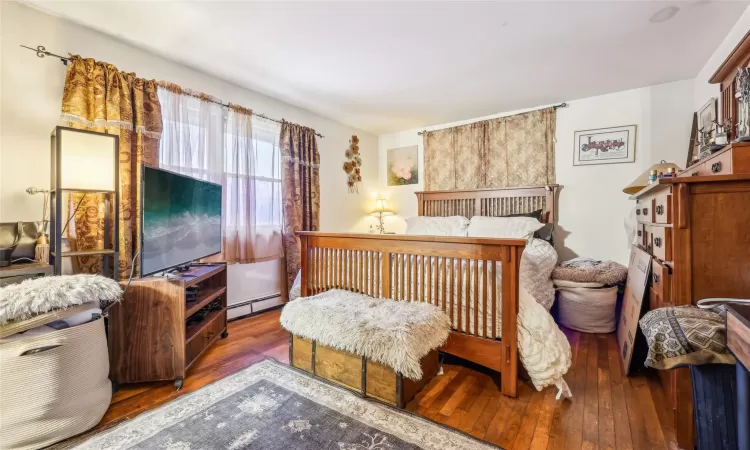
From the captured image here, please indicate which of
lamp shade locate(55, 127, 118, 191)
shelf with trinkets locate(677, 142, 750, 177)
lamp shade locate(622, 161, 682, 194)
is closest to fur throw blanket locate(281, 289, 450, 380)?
lamp shade locate(55, 127, 118, 191)

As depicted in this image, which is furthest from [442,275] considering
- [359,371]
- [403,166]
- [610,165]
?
[403,166]

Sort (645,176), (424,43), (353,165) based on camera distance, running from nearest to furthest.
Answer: (424,43)
(645,176)
(353,165)

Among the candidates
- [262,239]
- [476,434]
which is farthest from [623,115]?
[262,239]

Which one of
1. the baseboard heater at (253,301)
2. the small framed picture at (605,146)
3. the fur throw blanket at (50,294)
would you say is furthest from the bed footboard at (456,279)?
the small framed picture at (605,146)

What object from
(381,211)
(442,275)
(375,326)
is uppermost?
(381,211)

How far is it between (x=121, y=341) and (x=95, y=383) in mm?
317

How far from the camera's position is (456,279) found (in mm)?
1961

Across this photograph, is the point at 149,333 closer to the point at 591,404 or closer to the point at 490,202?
the point at 591,404

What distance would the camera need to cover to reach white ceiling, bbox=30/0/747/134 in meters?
1.93

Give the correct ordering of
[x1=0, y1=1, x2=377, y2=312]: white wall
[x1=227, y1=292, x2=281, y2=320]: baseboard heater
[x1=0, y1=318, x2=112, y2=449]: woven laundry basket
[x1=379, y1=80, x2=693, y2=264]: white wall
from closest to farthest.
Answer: [x1=0, y1=318, x2=112, y2=449]: woven laundry basket < [x1=0, y1=1, x2=377, y2=312]: white wall < [x1=379, y1=80, x2=693, y2=264]: white wall < [x1=227, y1=292, x2=281, y2=320]: baseboard heater

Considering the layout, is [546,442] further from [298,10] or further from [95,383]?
[298,10]

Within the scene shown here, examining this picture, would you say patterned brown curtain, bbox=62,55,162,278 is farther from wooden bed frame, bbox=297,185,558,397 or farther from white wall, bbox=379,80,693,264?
white wall, bbox=379,80,693,264

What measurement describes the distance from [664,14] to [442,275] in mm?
2198

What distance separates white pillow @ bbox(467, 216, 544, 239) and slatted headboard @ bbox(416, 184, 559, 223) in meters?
0.43
